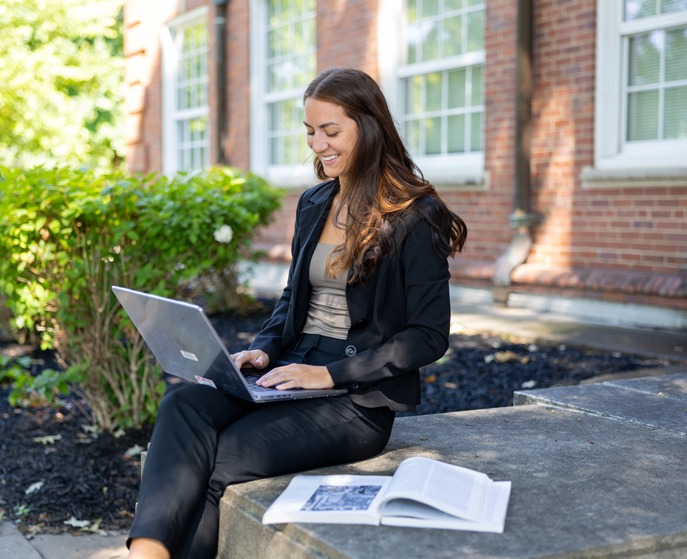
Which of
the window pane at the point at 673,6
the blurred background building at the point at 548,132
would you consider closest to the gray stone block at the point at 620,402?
the blurred background building at the point at 548,132

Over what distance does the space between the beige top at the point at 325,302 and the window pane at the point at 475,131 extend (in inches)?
219

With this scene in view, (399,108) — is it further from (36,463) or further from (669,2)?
(36,463)

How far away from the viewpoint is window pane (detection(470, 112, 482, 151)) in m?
7.91

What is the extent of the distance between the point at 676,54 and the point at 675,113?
474 mm

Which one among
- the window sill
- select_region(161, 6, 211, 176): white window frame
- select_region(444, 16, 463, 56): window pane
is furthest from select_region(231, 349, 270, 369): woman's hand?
select_region(161, 6, 211, 176): white window frame

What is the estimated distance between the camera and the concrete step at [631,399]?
3066mm

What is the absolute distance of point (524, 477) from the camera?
2.35 m

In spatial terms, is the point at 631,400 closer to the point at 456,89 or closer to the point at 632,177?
the point at 632,177

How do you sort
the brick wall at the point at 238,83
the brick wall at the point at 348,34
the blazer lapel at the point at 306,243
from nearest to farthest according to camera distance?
the blazer lapel at the point at 306,243 → the brick wall at the point at 348,34 → the brick wall at the point at 238,83

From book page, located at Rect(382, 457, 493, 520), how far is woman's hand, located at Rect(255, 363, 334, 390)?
38 centimetres

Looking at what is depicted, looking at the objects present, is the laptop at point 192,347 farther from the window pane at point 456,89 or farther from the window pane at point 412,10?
the window pane at point 412,10

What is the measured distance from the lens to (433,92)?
8.41m

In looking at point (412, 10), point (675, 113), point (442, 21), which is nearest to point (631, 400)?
point (675, 113)

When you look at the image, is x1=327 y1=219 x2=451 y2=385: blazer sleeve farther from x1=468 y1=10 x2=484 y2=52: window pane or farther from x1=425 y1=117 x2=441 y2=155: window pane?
x1=425 y1=117 x2=441 y2=155: window pane
